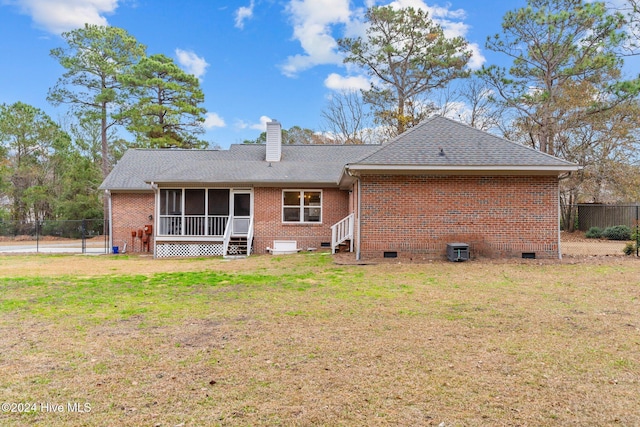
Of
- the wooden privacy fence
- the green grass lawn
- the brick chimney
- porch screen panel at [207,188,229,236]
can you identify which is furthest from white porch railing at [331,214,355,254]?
the wooden privacy fence

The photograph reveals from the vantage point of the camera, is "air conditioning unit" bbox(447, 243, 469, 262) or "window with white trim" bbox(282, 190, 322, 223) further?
"window with white trim" bbox(282, 190, 322, 223)

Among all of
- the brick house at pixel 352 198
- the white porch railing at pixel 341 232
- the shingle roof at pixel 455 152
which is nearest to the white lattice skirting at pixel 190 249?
the brick house at pixel 352 198

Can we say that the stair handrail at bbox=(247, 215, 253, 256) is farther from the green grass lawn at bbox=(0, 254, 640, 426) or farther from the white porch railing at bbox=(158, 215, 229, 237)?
the green grass lawn at bbox=(0, 254, 640, 426)

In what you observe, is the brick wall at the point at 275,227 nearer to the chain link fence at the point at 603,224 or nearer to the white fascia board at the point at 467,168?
the white fascia board at the point at 467,168

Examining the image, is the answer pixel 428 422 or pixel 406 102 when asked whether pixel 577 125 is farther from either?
pixel 428 422

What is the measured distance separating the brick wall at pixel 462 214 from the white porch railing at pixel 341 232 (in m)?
2.10

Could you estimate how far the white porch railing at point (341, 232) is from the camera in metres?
13.5

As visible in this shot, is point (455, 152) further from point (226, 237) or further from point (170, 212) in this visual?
point (170, 212)

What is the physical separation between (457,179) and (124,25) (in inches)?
1221

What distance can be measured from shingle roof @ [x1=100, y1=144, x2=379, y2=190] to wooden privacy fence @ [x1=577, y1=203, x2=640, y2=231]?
568 inches

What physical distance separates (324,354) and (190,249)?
1228 cm

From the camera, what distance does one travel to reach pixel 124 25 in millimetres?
30297

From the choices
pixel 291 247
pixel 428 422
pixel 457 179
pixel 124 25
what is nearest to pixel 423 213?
pixel 457 179

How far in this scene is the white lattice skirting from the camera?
15.0m
